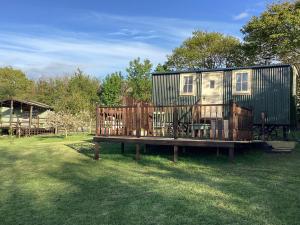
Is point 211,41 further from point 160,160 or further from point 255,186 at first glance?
point 255,186

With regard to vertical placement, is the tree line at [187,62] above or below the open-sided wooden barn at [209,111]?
above

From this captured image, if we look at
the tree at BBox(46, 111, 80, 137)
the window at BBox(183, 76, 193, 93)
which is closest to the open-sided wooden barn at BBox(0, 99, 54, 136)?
the tree at BBox(46, 111, 80, 137)

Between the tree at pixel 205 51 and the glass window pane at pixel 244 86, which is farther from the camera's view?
the tree at pixel 205 51

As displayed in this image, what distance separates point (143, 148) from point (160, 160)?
10.1 feet

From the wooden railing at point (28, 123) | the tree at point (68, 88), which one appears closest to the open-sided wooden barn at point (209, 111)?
the wooden railing at point (28, 123)

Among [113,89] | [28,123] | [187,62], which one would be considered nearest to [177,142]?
[28,123]

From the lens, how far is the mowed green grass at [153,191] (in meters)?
5.34

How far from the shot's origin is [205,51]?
119 ft

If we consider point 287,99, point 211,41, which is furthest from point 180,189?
point 211,41

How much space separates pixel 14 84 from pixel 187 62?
23.8 m

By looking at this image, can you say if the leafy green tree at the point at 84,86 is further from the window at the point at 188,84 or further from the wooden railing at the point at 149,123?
the wooden railing at the point at 149,123

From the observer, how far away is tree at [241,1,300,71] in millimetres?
23750

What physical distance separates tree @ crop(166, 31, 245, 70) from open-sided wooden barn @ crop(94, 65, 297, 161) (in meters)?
19.2

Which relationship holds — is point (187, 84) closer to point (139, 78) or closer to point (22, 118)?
point (22, 118)
